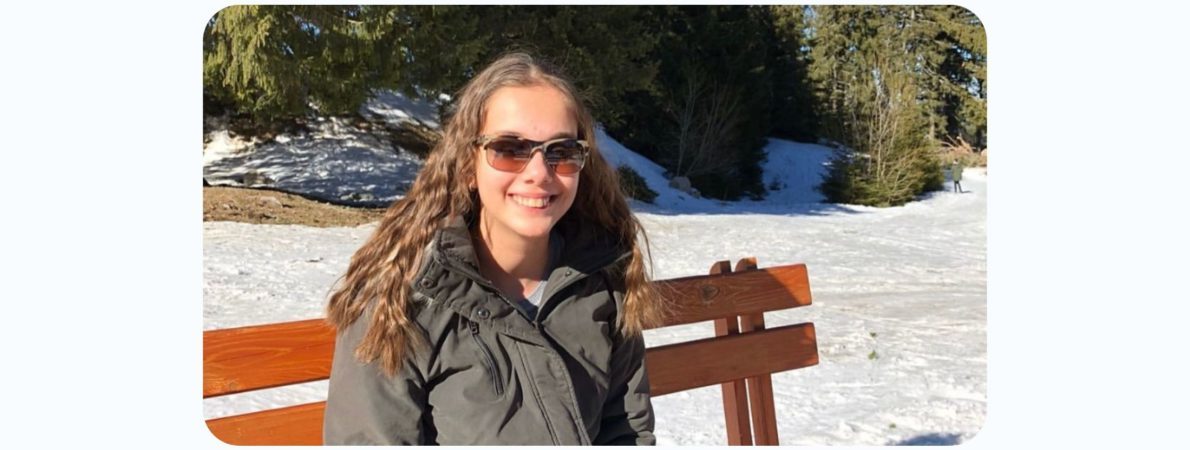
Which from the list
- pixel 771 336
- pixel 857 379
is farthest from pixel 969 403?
pixel 771 336

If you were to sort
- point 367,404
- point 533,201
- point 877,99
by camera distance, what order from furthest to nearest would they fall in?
point 877,99, point 533,201, point 367,404

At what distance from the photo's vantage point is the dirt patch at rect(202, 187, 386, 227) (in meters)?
9.41

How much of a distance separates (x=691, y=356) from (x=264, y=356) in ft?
3.39

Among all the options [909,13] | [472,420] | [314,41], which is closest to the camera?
[472,420]

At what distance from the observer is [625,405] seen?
1920 millimetres

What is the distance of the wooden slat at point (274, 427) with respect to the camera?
188 centimetres

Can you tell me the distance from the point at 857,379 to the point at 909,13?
13246 millimetres

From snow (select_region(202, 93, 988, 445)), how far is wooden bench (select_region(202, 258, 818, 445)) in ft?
1.51

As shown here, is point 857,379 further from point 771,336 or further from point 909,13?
point 909,13

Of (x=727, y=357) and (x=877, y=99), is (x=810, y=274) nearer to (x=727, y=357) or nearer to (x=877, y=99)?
(x=727, y=357)

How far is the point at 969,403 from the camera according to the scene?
14.7 ft

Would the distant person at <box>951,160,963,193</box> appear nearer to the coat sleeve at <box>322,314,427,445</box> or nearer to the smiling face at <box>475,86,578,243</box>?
the smiling face at <box>475,86,578,243</box>

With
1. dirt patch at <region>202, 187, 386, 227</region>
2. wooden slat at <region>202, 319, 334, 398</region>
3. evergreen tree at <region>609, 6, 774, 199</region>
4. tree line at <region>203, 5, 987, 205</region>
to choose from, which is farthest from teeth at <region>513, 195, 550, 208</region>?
evergreen tree at <region>609, 6, 774, 199</region>

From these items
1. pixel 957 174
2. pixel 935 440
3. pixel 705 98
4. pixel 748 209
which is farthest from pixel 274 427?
pixel 705 98
